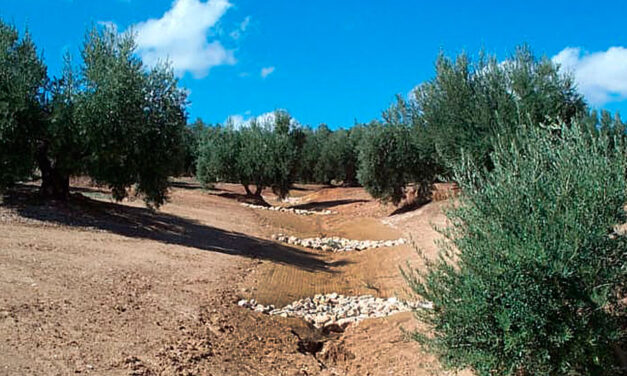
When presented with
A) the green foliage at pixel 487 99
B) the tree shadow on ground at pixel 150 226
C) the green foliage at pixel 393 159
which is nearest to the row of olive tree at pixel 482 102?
the green foliage at pixel 487 99

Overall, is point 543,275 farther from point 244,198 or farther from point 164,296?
point 244,198

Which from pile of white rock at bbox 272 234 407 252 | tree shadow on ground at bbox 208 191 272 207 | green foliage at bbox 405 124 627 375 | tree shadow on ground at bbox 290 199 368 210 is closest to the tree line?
green foliage at bbox 405 124 627 375

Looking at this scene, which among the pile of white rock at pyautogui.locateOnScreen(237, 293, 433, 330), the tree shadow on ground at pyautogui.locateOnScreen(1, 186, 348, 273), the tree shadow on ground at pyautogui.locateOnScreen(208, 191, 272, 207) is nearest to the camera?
the pile of white rock at pyautogui.locateOnScreen(237, 293, 433, 330)

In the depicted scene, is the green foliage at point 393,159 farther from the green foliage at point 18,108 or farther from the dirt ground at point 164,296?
the green foliage at point 18,108

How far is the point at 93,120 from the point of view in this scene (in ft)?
54.9

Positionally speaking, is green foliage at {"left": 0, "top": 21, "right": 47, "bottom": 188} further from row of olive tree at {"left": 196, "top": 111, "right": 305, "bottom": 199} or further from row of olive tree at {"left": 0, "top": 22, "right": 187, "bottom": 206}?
row of olive tree at {"left": 196, "top": 111, "right": 305, "bottom": 199}

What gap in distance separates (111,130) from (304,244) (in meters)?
9.88

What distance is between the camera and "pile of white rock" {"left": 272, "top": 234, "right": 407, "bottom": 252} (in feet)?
74.7

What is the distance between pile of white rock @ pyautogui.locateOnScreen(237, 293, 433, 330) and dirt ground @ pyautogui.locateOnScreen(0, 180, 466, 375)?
0.41 metres

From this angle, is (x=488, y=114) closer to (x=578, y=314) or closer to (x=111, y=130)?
(x=111, y=130)

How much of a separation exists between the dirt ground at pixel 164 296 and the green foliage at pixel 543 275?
1528 millimetres

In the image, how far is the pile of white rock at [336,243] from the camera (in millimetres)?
22766

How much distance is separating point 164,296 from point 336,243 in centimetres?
1360

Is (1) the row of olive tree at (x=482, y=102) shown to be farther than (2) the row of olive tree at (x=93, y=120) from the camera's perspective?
Yes
